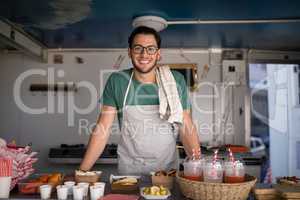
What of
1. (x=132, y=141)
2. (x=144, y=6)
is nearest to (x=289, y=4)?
(x=144, y=6)

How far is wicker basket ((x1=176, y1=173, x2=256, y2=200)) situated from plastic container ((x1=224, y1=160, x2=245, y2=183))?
4 centimetres

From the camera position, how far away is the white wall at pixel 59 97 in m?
3.74

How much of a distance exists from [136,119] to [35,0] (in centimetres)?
110

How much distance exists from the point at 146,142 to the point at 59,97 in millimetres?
2209

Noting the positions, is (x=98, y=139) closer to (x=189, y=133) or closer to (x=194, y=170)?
(x=189, y=133)

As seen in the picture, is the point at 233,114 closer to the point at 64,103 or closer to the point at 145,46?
the point at 64,103

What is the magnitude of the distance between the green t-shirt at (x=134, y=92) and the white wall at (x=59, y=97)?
195 centimetres

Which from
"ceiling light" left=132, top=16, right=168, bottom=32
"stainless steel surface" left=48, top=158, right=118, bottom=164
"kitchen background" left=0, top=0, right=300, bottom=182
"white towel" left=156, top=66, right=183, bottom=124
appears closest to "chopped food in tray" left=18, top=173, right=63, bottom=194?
"white towel" left=156, top=66, right=183, bottom=124

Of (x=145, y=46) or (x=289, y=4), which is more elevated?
(x=289, y=4)

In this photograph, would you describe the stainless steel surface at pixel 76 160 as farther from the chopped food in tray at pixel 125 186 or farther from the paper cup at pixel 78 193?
the paper cup at pixel 78 193

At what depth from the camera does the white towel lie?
167 centimetres

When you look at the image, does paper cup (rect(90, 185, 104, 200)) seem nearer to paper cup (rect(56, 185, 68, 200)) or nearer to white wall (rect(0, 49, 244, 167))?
paper cup (rect(56, 185, 68, 200))

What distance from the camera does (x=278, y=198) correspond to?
3.93 ft

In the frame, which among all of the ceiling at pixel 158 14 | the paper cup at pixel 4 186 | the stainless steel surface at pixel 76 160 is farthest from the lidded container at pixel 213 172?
the stainless steel surface at pixel 76 160
